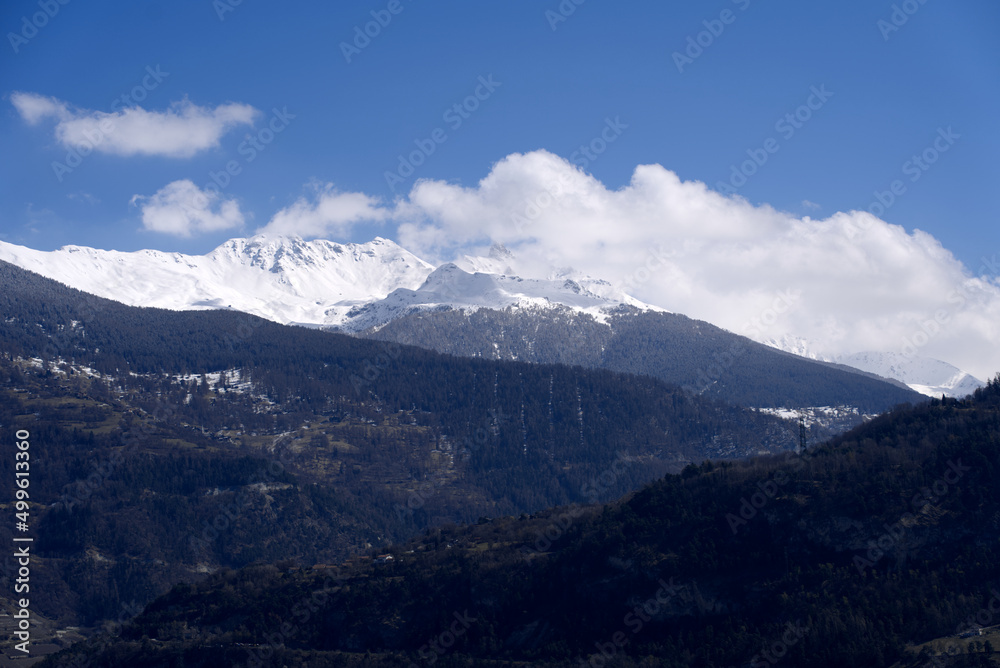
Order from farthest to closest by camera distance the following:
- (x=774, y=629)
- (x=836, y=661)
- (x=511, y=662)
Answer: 1. (x=511, y=662)
2. (x=774, y=629)
3. (x=836, y=661)

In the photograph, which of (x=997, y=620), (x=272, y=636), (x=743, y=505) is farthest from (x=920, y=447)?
(x=272, y=636)

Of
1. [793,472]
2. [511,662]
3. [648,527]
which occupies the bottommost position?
[511,662]

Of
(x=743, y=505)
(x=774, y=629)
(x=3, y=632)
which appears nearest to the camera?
(x=774, y=629)

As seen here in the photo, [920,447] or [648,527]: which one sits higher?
[920,447]

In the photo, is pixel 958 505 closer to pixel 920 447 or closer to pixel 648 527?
pixel 920 447

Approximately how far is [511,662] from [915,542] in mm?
60049

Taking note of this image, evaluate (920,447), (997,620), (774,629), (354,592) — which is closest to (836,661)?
(774,629)

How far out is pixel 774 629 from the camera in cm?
13962

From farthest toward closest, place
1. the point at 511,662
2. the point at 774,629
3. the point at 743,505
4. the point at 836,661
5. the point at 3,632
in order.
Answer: the point at 3,632 < the point at 743,505 < the point at 511,662 < the point at 774,629 < the point at 836,661

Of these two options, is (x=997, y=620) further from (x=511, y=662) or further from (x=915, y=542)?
(x=511, y=662)

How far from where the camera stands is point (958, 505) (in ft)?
504

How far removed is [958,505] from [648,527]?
149 feet

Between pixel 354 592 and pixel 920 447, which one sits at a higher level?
pixel 920 447

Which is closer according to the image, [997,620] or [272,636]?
[997,620]
